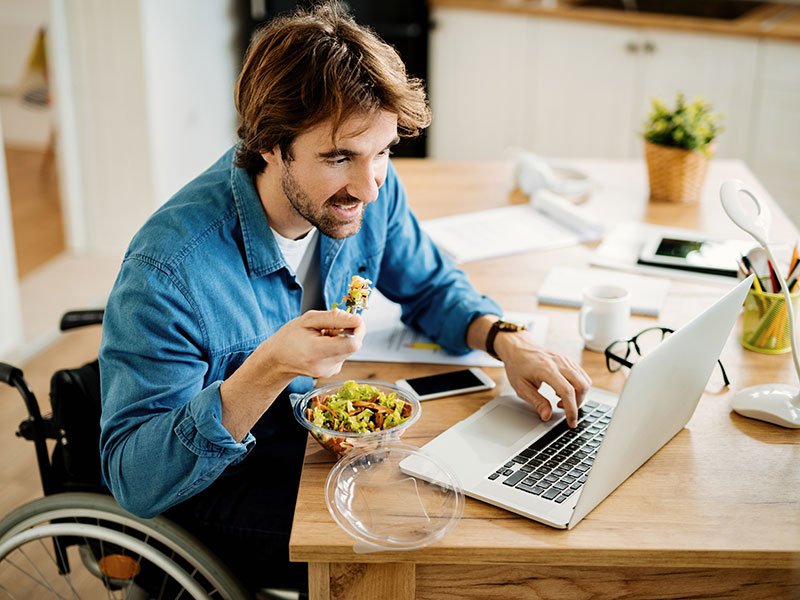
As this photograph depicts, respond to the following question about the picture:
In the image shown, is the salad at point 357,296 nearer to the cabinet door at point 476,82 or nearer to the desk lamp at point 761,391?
the desk lamp at point 761,391

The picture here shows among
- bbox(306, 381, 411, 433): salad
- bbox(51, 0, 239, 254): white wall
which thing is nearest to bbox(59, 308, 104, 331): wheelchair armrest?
bbox(306, 381, 411, 433): salad

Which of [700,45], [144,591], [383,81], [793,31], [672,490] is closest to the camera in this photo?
[672,490]

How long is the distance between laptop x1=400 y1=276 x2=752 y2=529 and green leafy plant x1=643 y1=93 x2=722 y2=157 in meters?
1.09

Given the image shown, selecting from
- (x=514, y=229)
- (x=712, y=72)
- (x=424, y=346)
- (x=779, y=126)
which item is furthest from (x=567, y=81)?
(x=424, y=346)

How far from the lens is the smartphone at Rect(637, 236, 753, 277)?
1.91m

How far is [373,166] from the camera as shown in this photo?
1356mm

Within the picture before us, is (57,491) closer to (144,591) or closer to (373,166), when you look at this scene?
(144,591)

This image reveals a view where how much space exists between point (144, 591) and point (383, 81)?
950 mm

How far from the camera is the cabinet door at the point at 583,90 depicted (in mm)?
4176

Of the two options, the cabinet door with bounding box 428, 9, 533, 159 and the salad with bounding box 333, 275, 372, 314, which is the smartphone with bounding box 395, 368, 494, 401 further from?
the cabinet door with bounding box 428, 9, 533, 159

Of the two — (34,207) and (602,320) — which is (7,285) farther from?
(602,320)

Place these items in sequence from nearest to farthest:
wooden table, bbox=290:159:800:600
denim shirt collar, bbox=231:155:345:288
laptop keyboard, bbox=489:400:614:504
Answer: wooden table, bbox=290:159:800:600
laptop keyboard, bbox=489:400:614:504
denim shirt collar, bbox=231:155:345:288

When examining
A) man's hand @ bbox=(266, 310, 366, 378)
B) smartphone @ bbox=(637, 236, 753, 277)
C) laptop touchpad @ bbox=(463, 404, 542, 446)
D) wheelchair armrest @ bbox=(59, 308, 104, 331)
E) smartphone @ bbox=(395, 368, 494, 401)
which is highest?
man's hand @ bbox=(266, 310, 366, 378)

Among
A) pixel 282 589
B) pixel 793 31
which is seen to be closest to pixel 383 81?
pixel 282 589
